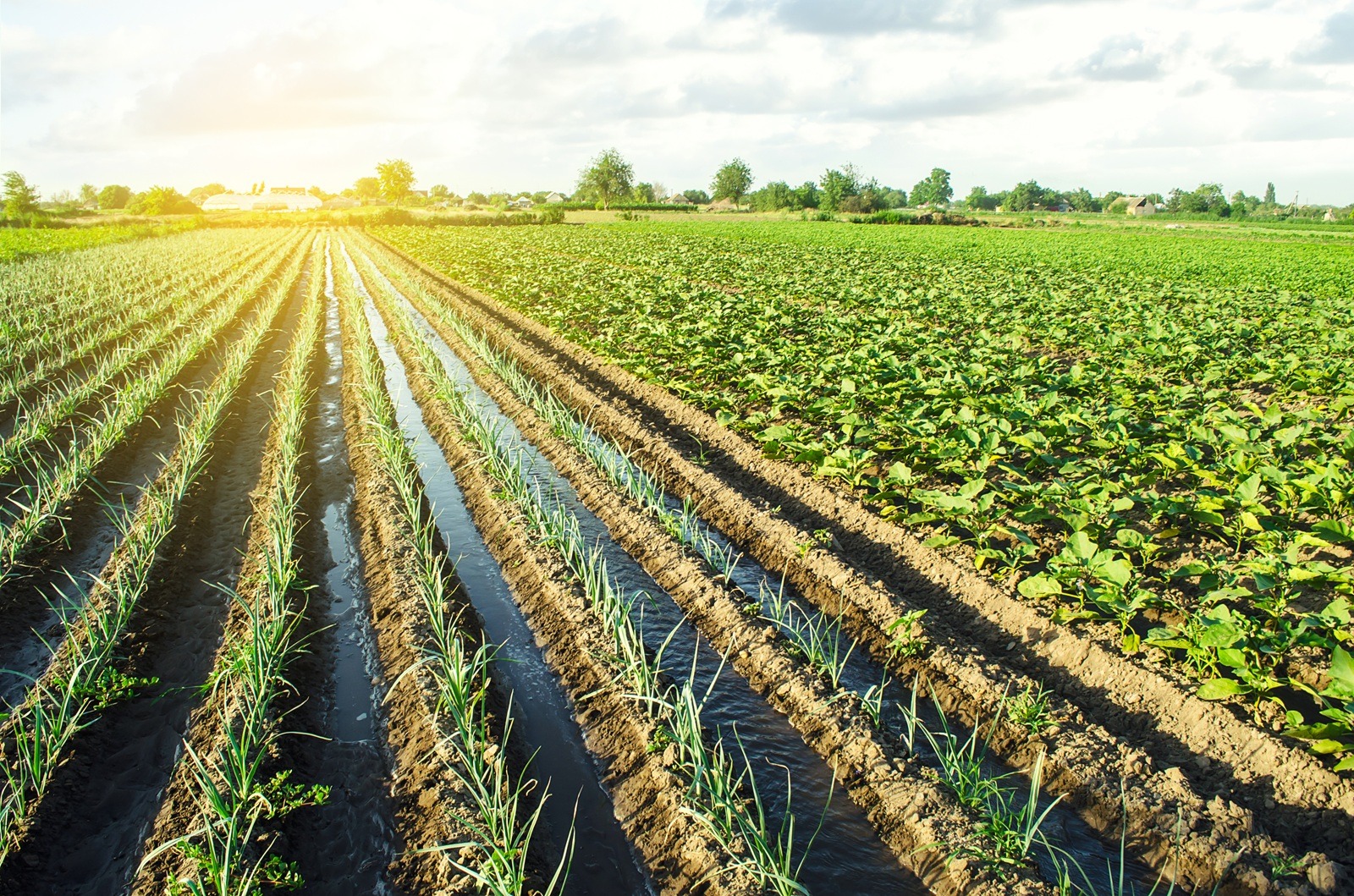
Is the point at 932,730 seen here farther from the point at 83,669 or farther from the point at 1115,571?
the point at 83,669

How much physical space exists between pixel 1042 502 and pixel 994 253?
2722 cm

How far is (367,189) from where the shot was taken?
129 m

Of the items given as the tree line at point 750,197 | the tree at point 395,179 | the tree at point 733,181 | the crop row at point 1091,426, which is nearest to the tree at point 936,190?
the tree line at point 750,197

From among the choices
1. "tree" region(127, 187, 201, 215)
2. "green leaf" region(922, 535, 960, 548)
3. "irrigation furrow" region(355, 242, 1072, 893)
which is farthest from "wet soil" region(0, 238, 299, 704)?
"tree" region(127, 187, 201, 215)

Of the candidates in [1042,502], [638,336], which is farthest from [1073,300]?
[1042,502]

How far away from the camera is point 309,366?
11.7 metres

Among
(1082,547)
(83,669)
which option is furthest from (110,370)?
Result: (1082,547)

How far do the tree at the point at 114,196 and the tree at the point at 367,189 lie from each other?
105 feet

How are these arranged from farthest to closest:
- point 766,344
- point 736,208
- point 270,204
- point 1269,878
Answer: point 270,204
point 736,208
point 766,344
point 1269,878

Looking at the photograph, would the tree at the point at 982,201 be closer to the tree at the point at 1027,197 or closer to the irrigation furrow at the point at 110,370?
the tree at the point at 1027,197

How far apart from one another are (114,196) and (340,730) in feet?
415

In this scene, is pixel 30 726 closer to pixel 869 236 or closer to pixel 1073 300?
pixel 1073 300

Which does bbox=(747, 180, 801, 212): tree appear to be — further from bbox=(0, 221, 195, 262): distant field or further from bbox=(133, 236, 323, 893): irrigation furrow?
bbox=(133, 236, 323, 893): irrigation furrow

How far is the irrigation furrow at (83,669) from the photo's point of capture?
10.2 feet
